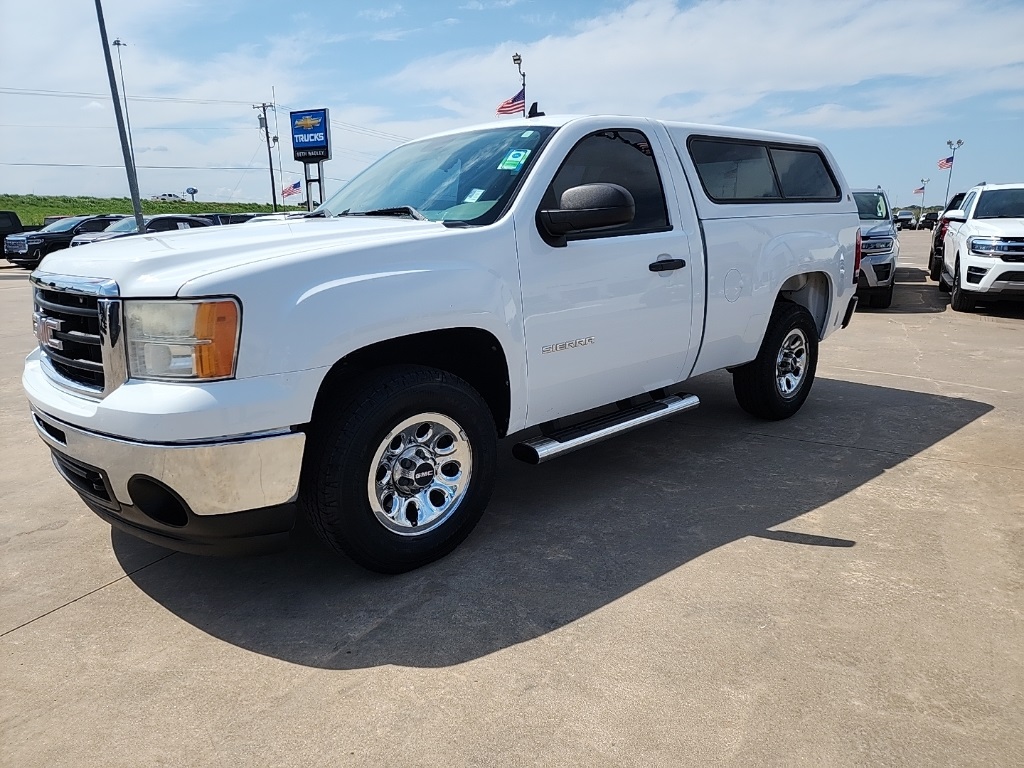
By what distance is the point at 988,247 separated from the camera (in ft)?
33.8

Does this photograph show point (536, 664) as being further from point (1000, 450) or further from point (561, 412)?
point (1000, 450)

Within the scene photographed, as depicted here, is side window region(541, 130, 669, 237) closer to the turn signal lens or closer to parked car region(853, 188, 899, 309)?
the turn signal lens

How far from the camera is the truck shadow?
284 cm

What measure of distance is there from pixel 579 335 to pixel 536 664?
1.57 meters

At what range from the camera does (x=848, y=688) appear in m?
2.46

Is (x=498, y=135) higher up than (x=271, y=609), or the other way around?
(x=498, y=135)

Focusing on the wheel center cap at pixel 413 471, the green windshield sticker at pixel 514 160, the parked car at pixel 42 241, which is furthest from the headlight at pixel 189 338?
the parked car at pixel 42 241

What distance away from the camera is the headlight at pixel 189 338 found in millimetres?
2572

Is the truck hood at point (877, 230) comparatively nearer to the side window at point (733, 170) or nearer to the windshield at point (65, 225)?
the side window at point (733, 170)

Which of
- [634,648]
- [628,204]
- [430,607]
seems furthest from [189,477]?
[628,204]

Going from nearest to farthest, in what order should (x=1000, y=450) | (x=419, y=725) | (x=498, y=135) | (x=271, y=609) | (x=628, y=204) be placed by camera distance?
(x=419, y=725), (x=271, y=609), (x=628, y=204), (x=498, y=135), (x=1000, y=450)

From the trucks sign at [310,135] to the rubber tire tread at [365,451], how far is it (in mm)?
27974

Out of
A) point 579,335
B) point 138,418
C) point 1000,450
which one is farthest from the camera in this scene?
point 1000,450

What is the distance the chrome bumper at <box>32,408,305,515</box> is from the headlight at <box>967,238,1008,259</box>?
10.5 metres
